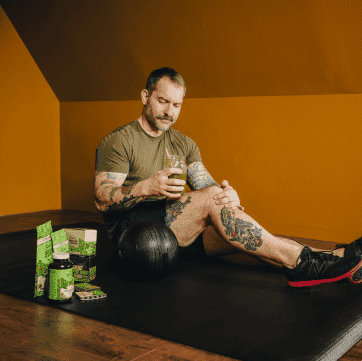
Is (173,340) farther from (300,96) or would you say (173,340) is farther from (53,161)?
(53,161)

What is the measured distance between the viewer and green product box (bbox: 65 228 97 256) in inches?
77.1

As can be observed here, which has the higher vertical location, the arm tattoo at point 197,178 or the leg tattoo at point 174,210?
the arm tattoo at point 197,178

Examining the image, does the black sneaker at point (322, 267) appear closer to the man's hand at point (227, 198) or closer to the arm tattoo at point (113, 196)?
the man's hand at point (227, 198)

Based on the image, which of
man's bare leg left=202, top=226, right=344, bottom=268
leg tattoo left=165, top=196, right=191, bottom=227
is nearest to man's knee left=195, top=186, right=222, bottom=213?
leg tattoo left=165, top=196, right=191, bottom=227

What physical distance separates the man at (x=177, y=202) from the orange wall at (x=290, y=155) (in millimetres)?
1192

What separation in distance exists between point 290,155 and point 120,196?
6.15 ft

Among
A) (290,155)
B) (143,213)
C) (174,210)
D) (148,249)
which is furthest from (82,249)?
(290,155)

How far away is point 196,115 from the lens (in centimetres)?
406

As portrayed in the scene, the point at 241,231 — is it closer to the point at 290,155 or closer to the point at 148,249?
the point at 148,249

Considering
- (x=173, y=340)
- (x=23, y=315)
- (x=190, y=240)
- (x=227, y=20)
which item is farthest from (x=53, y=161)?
(x=173, y=340)

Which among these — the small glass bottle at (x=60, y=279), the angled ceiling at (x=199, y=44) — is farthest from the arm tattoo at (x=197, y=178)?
the angled ceiling at (x=199, y=44)

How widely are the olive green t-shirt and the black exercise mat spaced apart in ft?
1.66

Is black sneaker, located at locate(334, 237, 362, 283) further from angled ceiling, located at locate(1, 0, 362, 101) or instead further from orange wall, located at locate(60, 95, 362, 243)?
angled ceiling, located at locate(1, 0, 362, 101)

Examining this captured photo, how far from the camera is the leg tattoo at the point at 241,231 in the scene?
6.70 ft
